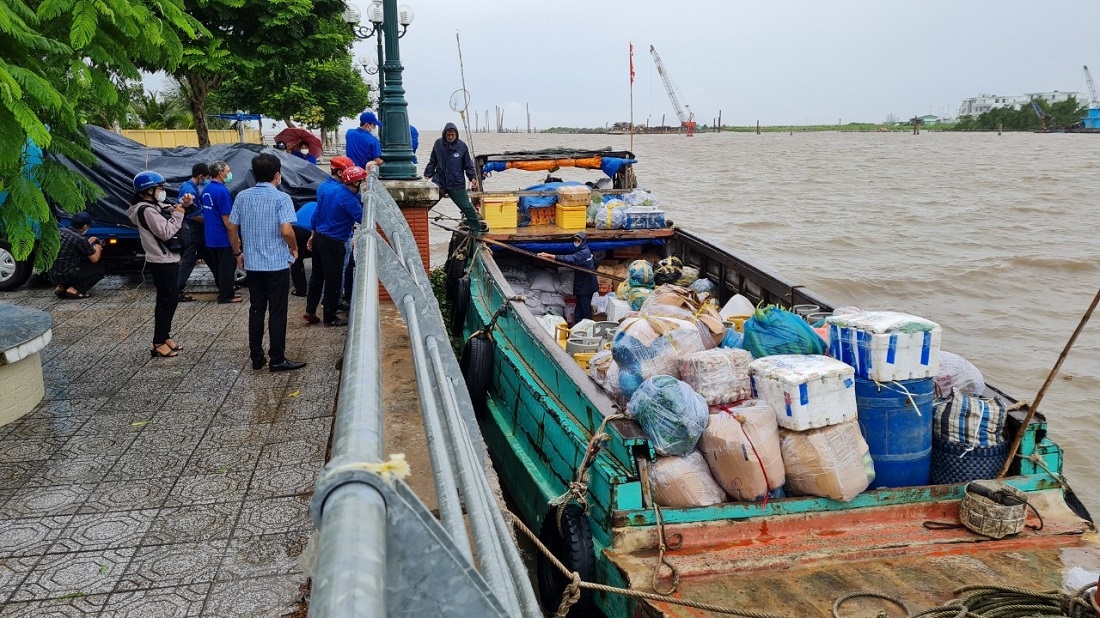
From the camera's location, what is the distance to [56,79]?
4.13 metres

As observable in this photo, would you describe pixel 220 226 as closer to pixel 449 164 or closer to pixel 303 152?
pixel 449 164

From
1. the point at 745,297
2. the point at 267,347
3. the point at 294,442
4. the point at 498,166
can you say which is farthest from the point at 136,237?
the point at 745,297

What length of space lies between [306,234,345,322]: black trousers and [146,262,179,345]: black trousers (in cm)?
142

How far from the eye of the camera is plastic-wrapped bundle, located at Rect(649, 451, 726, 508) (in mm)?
4004

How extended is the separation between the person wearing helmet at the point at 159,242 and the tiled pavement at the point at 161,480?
31 cm

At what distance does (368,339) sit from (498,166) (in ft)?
33.3

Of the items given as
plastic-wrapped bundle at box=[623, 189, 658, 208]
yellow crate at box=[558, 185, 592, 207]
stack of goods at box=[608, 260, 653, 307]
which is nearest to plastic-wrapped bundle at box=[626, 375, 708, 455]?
stack of goods at box=[608, 260, 653, 307]

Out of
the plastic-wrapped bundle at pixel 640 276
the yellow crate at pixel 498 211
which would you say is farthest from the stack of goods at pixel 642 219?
the plastic-wrapped bundle at pixel 640 276

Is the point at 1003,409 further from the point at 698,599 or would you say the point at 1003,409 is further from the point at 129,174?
the point at 129,174

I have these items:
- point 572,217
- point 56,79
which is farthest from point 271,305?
point 572,217

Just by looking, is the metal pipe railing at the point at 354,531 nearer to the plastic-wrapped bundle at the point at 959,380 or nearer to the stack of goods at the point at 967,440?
the stack of goods at the point at 967,440

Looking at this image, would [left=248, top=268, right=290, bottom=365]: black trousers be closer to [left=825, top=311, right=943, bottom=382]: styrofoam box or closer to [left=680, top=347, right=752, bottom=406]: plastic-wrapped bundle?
[left=680, top=347, right=752, bottom=406]: plastic-wrapped bundle

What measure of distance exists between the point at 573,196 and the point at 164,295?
193 inches

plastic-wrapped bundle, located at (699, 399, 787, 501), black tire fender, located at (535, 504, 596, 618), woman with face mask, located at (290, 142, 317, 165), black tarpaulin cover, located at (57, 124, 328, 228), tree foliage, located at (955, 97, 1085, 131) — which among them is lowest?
black tire fender, located at (535, 504, 596, 618)
